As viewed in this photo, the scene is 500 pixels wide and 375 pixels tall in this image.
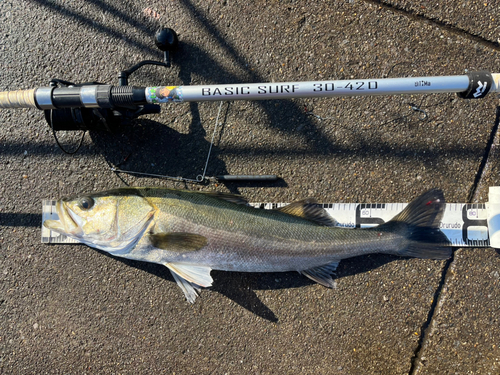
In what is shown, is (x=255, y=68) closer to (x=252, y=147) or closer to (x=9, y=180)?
(x=252, y=147)

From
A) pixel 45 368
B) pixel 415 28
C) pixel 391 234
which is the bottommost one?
pixel 45 368

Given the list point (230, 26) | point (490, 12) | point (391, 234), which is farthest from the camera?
point (230, 26)

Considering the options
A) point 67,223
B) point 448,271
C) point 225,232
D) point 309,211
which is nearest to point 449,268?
point 448,271

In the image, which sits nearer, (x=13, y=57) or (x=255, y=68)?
(x=255, y=68)

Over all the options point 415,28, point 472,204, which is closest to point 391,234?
point 472,204

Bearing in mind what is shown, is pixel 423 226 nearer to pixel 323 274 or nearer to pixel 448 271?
pixel 448 271

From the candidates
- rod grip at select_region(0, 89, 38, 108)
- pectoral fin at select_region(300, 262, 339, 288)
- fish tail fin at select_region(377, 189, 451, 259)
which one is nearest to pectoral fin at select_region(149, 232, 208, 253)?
pectoral fin at select_region(300, 262, 339, 288)
